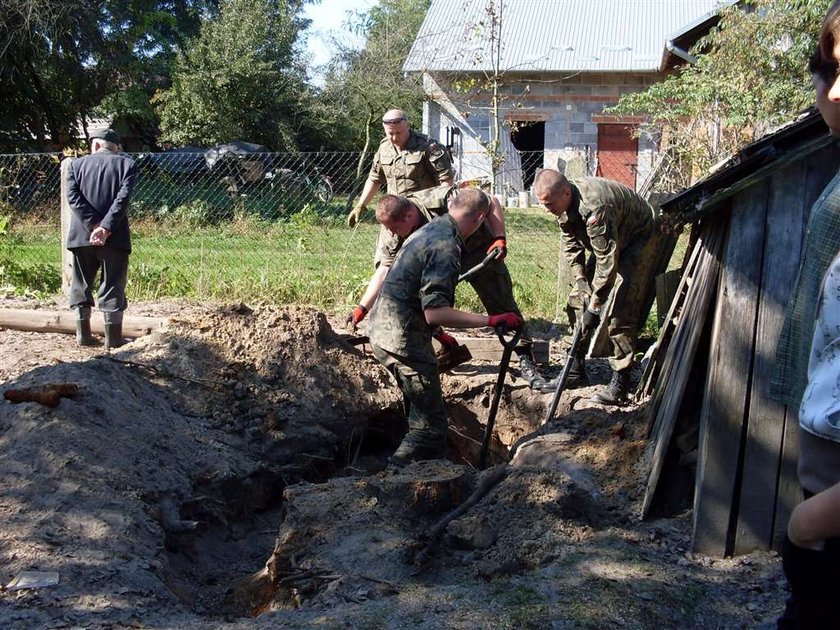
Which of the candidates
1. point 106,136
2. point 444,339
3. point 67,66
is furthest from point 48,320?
point 67,66

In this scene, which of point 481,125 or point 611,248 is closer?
point 611,248

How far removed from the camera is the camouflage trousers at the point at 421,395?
5656 mm

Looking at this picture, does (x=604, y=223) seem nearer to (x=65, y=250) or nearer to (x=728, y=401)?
(x=728, y=401)

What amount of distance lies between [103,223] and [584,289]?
3934 mm

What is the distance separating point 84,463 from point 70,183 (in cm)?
367

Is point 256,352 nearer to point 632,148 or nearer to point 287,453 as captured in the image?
point 287,453

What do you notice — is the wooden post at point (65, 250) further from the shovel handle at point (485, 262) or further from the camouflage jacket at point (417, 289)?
the camouflage jacket at point (417, 289)

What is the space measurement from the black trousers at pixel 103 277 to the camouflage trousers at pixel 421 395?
2.90m

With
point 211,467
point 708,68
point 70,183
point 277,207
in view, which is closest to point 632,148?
point 708,68

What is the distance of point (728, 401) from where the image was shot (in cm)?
389

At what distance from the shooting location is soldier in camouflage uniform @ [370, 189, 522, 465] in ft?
17.3

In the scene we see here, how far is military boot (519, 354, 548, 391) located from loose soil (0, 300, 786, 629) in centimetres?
9

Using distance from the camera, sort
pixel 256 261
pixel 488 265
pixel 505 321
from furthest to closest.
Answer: pixel 256 261
pixel 488 265
pixel 505 321

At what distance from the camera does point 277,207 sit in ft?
39.1
